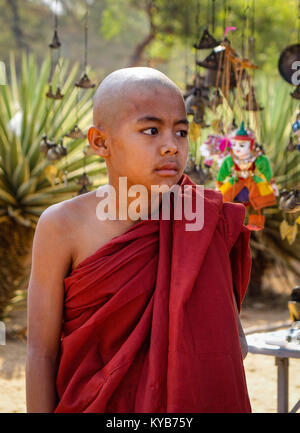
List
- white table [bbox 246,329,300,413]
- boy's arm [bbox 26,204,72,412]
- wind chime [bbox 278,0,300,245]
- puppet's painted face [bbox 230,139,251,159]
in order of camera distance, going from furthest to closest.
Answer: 1. puppet's painted face [bbox 230,139,251,159]
2. wind chime [bbox 278,0,300,245]
3. white table [bbox 246,329,300,413]
4. boy's arm [bbox 26,204,72,412]

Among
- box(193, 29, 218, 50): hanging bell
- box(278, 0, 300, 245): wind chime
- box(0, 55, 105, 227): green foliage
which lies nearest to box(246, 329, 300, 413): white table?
box(278, 0, 300, 245): wind chime

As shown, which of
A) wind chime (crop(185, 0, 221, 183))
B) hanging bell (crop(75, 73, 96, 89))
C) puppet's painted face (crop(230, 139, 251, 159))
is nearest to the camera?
puppet's painted face (crop(230, 139, 251, 159))

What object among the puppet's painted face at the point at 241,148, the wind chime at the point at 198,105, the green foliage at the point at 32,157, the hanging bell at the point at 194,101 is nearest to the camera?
the puppet's painted face at the point at 241,148

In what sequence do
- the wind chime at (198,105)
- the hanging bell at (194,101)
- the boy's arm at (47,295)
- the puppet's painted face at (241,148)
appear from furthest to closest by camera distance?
the hanging bell at (194,101) → the wind chime at (198,105) → the puppet's painted face at (241,148) → the boy's arm at (47,295)

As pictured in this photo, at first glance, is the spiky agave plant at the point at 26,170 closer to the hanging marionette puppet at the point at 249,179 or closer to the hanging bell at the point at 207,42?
the hanging bell at the point at 207,42

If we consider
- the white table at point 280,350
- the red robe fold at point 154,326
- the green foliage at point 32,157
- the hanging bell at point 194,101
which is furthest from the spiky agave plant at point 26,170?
the red robe fold at point 154,326

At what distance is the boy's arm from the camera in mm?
1617

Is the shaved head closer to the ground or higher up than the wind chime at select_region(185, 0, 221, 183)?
closer to the ground

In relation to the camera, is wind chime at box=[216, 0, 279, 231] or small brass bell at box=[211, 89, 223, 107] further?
small brass bell at box=[211, 89, 223, 107]

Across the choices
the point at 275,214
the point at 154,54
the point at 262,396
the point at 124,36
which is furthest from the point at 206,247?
the point at 124,36

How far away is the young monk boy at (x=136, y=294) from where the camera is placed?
1.50m

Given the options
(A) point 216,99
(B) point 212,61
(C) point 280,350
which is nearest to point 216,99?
(A) point 216,99

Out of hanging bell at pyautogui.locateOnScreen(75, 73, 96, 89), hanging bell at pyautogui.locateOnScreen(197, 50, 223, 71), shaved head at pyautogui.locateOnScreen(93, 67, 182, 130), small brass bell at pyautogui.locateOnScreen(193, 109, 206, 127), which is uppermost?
hanging bell at pyautogui.locateOnScreen(197, 50, 223, 71)

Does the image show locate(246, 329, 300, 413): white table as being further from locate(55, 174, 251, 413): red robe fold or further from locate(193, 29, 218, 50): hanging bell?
locate(193, 29, 218, 50): hanging bell
